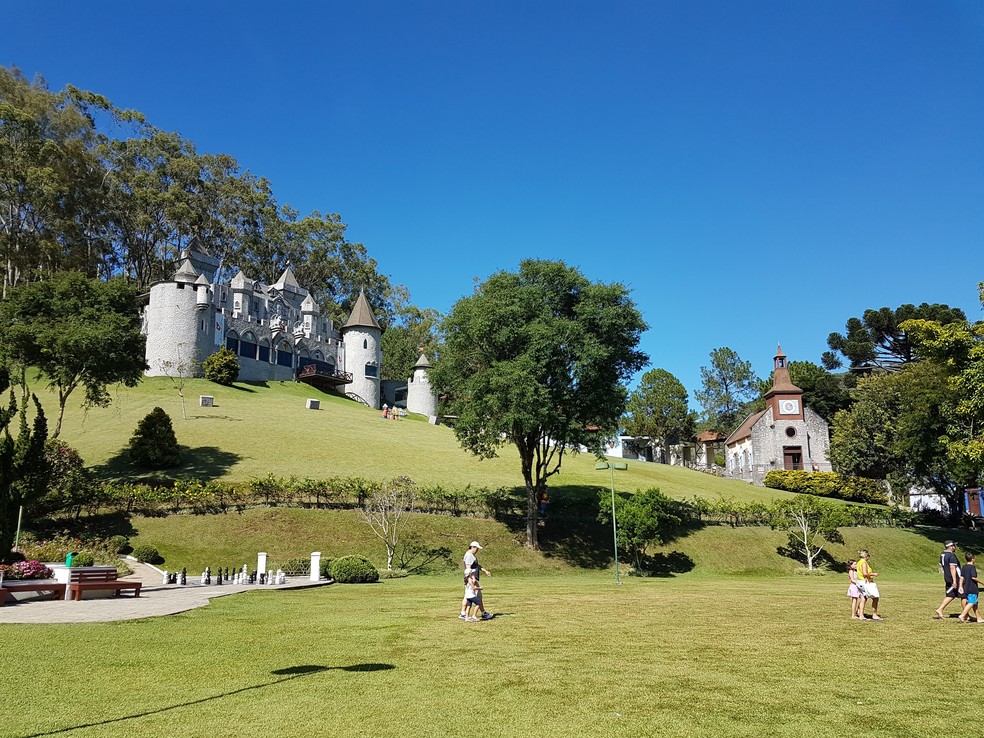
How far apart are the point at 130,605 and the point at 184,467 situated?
87.4 feet

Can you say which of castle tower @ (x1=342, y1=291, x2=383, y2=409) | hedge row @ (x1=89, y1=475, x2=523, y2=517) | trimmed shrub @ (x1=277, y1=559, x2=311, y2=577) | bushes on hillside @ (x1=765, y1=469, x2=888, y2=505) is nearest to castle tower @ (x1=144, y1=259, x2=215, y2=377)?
castle tower @ (x1=342, y1=291, x2=383, y2=409)

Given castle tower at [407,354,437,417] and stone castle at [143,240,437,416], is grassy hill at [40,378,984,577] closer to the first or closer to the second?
stone castle at [143,240,437,416]

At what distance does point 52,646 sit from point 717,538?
3768cm

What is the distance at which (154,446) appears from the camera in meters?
43.7

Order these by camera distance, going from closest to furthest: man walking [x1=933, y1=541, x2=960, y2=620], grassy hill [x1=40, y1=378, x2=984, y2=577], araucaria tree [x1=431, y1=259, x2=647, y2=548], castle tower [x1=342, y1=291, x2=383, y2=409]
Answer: man walking [x1=933, y1=541, x2=960, y2=620], grassy hill [x1=40, y1=378, x2=984, y2=577], araucaria tree [x1=431, y1=259, x2=647, y2=548], castle tower [x1=342, y1=291, x2=383, y2=409]

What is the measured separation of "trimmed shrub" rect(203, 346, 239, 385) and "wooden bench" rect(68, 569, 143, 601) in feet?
181

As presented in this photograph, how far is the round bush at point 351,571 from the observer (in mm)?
28078

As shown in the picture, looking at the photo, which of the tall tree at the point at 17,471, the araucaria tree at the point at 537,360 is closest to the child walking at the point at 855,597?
the araucaria tree at the point at 537,360

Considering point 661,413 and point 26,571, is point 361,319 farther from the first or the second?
point 26,571

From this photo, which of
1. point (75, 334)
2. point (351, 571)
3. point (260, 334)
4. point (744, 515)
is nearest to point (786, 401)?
point (744, 515)

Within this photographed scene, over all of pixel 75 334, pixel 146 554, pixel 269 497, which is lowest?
pixel 146 554

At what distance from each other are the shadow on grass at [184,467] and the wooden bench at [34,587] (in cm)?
1996

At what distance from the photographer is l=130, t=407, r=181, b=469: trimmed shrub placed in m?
43.6

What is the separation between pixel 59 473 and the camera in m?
36.5
